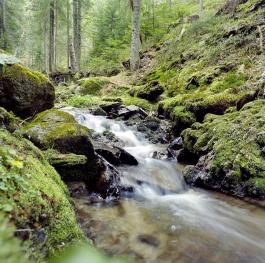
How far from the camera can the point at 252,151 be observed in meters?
6.57

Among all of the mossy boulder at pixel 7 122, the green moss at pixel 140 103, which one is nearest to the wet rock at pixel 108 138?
the green moss at pixel 140 103

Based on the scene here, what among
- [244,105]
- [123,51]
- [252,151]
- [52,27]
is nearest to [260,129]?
[252,151]

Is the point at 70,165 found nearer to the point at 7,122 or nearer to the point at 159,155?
the point at 7,122

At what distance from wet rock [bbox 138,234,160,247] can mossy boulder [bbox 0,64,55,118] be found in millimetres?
3964

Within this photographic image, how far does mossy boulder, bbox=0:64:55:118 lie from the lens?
267 inches

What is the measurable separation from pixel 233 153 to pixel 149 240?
10.0 ft

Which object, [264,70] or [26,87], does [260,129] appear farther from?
[26,87]

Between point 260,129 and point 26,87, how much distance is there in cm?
485

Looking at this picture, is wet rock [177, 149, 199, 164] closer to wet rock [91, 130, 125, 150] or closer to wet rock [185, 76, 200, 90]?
wet rock [91, 130, 125, 150]

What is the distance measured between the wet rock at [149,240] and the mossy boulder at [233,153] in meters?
2.38

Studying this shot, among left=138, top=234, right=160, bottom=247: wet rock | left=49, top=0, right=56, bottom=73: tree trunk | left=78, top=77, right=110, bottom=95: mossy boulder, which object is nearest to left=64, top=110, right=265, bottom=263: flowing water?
left=138, top=234, right=160, bottom=247: wet rock

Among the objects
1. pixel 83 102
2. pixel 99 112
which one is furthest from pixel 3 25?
pixel 99 112

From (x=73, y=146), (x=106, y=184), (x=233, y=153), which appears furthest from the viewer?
(x=233, y=153)

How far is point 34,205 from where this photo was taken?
294cm
